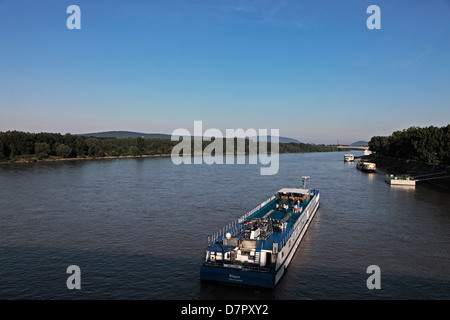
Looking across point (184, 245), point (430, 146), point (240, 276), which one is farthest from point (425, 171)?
point (240, 276)

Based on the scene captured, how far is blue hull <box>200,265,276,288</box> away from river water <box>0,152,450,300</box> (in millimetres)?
740

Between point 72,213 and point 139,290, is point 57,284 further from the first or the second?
point 72,213

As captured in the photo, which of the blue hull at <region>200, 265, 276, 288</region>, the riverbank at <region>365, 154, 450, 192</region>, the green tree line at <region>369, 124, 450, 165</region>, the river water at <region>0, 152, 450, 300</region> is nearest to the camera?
the blue hull at <region>200, 265, 276, 288</region>

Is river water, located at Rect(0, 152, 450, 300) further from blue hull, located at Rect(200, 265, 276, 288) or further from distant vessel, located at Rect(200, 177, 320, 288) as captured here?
distant vessel, located at Rect(200, 177, 320, 288)

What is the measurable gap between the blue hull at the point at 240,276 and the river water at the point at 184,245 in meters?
0.74

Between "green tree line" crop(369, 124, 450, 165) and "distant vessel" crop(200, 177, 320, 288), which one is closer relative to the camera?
"distant vessel" crop(200, 177, 320, 288)

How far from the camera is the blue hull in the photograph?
24.8m

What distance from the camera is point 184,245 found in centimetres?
3619

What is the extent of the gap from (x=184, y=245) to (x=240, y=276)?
12.4 m

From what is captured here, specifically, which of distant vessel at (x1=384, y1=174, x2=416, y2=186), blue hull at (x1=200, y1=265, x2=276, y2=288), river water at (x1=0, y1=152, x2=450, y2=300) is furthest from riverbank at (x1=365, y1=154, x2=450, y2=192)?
blue hull at (x1=200, y1=265, x2=276, y2=288)

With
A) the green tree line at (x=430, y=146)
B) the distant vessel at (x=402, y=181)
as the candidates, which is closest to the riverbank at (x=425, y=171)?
the green tree line at (x=430, y=146)

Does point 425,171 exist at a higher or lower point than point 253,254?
higher

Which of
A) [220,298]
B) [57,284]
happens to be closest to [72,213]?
[57,284]

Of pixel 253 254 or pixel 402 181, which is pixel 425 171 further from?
pixel 253 254
